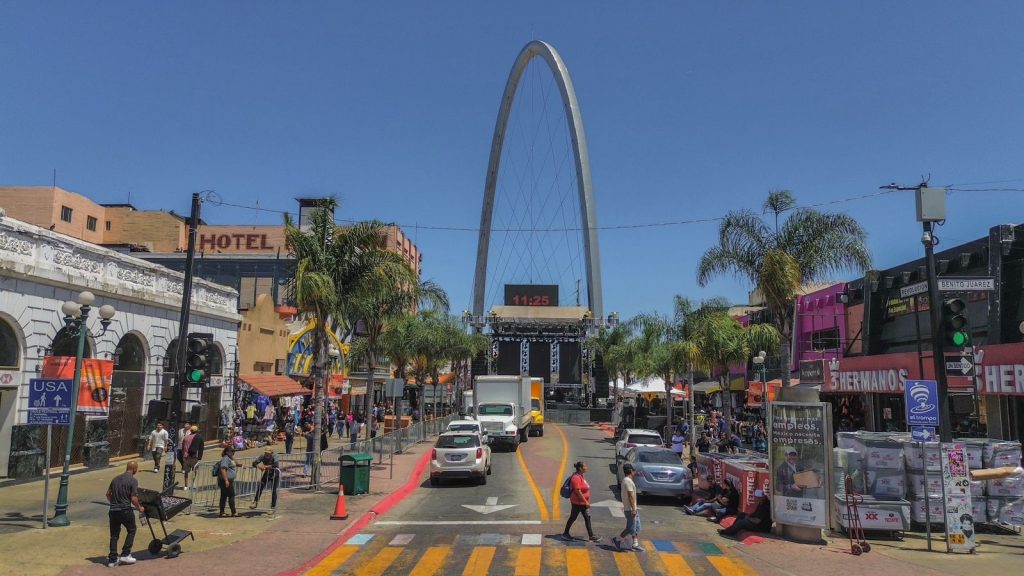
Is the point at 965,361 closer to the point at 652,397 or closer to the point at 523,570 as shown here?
the point at 523,570

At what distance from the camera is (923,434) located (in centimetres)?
1430

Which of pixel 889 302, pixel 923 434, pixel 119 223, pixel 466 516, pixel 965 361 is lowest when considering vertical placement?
pixel 466 516

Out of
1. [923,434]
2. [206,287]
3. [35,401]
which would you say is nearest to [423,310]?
[206,287]

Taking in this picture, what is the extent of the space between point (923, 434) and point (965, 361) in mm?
2748

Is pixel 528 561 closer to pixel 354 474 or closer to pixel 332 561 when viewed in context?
pixel 332 561

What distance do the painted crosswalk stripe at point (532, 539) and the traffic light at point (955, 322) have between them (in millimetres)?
9104

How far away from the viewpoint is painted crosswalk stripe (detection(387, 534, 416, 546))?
45.7 feet

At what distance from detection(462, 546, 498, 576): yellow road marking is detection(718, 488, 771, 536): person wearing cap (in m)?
5.42

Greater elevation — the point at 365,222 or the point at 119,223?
the point at 119,223

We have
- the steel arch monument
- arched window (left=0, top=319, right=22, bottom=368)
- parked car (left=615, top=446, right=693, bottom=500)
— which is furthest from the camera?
the steel arch monument

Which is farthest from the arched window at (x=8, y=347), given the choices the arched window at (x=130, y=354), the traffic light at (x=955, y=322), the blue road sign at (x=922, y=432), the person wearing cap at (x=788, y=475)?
the traffic light at (x=955, y=322)

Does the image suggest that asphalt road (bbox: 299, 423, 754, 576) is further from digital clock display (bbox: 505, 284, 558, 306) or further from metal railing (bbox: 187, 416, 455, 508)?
digital clock display (bbox: 505, 284, 558, 306)

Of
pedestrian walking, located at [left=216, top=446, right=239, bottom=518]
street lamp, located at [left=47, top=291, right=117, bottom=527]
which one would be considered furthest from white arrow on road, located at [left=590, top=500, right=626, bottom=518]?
street lamp, located at [left=47, top=291, right=117, bottom=527]

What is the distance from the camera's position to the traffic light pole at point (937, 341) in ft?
49.3
